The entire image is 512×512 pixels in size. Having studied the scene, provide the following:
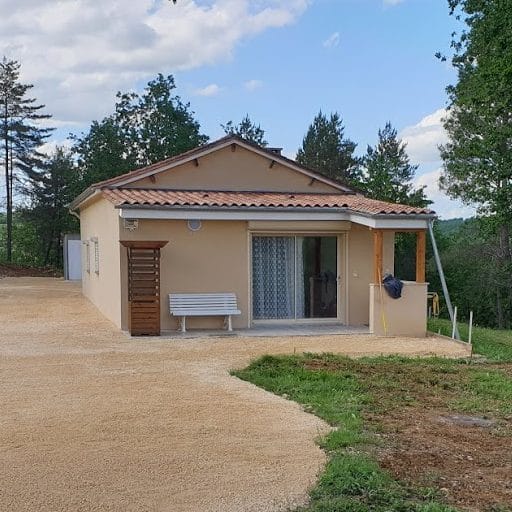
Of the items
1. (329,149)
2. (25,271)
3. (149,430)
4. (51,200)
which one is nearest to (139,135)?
(51,200)

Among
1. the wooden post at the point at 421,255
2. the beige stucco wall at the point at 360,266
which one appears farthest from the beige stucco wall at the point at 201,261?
the wooden post at the point at 421,255

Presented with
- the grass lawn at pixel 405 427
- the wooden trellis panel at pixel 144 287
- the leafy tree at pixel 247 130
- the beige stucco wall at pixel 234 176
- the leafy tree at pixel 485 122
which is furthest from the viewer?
the leafy tree at pixel 247 130

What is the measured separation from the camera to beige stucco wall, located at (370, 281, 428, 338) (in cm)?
1305

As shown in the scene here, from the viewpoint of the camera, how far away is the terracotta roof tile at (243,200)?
13141 millimetres

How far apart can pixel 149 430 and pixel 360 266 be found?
29.8ft

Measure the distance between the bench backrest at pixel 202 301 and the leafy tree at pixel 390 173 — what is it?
19.3m

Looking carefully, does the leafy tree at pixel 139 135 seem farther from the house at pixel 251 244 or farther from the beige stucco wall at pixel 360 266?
the beige stucco wall at pixel 360 266

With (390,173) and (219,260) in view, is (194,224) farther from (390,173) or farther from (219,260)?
(390,173)

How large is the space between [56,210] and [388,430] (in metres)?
34.7

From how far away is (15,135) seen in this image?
39219 millimetres

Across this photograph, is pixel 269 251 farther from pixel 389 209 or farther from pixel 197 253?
pixel 389 209

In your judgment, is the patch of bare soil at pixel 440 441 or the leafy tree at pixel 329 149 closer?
the patch of bare soil at pixel 440 441

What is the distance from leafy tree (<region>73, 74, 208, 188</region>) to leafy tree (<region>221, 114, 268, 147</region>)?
449 cm

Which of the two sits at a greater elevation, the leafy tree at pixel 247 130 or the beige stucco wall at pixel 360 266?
the leafy tree at pixel 247 130
